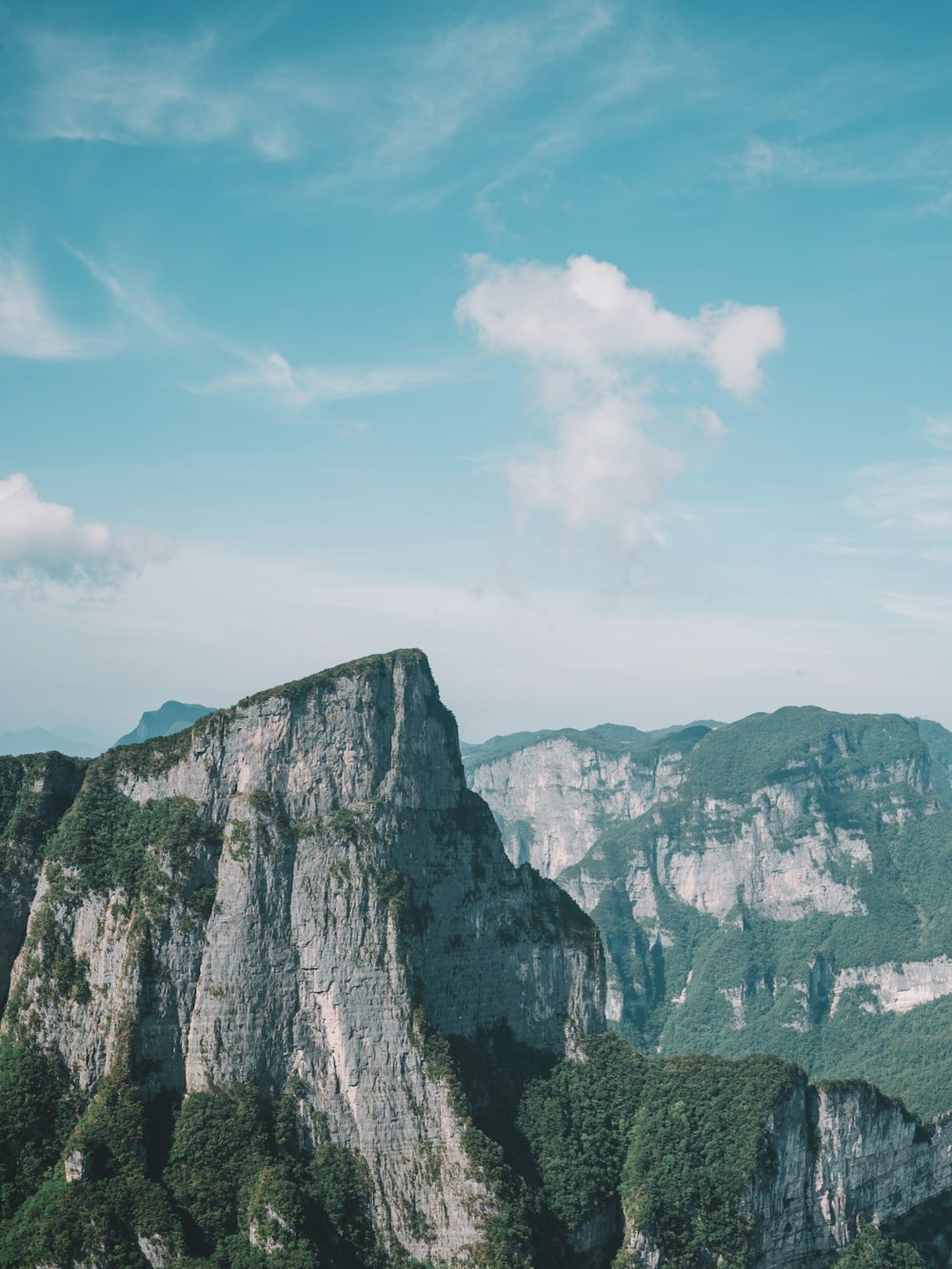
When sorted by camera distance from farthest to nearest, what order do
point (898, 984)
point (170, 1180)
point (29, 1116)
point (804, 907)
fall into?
point (804, 907) < point (898, 984) < point (29, 1116) < point (170, 1180)

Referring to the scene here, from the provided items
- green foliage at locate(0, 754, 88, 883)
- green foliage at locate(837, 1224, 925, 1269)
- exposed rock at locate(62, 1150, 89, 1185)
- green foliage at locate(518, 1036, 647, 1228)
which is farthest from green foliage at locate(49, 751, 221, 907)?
green foliage at locate(837, 1224, 925, 1269)

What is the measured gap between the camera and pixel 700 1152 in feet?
229

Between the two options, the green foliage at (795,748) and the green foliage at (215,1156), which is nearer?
the green foliage at (215,1156)

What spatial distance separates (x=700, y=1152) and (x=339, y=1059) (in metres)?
23.8

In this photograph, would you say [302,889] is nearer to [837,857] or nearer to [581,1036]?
[581,1036]

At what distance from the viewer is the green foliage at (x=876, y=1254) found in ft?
230

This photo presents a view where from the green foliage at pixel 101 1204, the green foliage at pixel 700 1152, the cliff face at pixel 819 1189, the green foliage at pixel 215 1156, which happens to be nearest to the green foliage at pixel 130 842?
the green foliage at pixel 101 1204

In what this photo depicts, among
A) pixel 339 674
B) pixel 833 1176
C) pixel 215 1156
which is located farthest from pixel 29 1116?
pixel 833 1176

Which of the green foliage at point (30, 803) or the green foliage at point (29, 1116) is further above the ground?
the green foliage at point (30, 803)

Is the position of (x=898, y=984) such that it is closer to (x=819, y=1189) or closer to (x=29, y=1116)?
(x=819, y=1189)

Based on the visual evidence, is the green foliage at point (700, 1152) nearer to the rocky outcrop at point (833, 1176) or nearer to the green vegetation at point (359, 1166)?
the green vegetation at point (359, 1166)

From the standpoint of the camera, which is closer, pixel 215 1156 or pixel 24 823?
pixel 215 1156

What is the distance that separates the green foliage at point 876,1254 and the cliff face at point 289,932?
2629 cm

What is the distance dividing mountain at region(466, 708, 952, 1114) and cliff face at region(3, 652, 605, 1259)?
85454 mm
